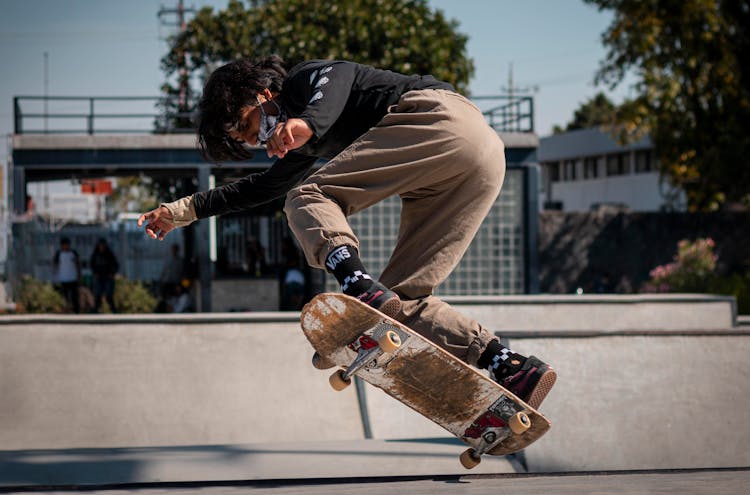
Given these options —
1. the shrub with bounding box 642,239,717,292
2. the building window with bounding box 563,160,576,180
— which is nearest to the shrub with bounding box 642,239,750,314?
the shrub with bounding box 642,239,717,292

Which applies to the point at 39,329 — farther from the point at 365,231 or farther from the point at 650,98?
the point at 650,98

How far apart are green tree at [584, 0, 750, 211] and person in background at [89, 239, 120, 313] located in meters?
12.2

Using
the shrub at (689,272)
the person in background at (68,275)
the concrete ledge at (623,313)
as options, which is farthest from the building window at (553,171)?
the concrete ledge at (623,313)

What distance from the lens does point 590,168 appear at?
5294 centimetres

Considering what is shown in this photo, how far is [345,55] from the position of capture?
2458 cm

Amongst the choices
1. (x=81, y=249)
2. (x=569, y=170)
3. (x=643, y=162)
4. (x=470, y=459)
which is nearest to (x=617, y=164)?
(x=643, y=162)

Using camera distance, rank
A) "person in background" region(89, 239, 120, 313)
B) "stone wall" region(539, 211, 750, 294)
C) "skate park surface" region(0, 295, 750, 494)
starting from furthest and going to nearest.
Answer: "stone wall" region(539, 211, 750, 294) < "person in background" region(89, 239, 120, 313) < "skate park surface" region(0, 295, 750, 494)

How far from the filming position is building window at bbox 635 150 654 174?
4558 cm

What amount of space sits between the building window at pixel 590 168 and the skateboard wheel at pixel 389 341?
51254 mm

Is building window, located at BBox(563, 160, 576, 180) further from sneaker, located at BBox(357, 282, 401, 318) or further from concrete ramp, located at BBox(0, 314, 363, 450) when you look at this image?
sneaker, located at BBox(357, 282, 401, 318)

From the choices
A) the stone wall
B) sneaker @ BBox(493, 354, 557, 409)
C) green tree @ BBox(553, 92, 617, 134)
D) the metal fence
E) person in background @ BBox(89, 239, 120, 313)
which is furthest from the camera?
green tree @ BBox(553, 92, 617, 134)

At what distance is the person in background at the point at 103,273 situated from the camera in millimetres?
16375

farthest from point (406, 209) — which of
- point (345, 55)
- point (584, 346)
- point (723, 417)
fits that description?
point (345, 55)

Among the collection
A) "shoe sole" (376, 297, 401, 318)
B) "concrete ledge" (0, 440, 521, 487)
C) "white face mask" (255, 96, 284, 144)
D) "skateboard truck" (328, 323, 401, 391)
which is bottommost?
"concrete ledge" (0, 440, 521, 487)
